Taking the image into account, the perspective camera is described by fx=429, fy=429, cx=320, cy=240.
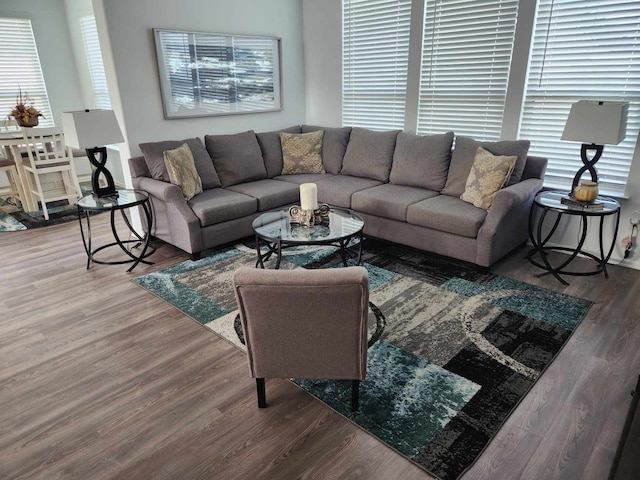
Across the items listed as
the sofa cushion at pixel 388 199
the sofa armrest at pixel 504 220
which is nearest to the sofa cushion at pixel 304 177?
the sofa cushion at pixel 388 199

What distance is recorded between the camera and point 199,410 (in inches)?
81.0

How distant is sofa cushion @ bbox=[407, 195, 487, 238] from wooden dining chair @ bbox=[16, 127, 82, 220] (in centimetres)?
410

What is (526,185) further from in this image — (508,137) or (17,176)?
(17,176)

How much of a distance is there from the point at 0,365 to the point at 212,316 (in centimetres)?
119

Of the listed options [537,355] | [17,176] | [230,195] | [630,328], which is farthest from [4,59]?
[630,328]

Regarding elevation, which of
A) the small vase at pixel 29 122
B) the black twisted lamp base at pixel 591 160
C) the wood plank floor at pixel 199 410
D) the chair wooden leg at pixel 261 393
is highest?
the small vase at pixel 29 122

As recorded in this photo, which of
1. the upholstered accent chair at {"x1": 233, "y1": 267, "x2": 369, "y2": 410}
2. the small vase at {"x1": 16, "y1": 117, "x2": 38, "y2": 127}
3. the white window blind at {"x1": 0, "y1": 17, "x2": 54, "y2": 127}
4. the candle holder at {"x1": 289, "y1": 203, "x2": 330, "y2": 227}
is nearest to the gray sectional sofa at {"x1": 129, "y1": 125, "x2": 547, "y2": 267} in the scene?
the candle holder at {"x1": 289, "y1": 203, "x2": 330, "y2": 227}

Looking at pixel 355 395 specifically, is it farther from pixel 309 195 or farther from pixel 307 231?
pixel 309 195

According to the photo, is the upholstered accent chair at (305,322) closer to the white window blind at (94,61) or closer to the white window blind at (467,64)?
the white window blind at (467,64)

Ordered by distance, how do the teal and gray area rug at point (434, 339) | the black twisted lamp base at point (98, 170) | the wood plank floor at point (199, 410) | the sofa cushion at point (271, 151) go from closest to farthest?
the wood plank floor at point (199, 410) < the teal and gray area rug at point (434, 339) < the black twisted lamp base at point (98, 170) < the sofa cushion at point (271, 151)

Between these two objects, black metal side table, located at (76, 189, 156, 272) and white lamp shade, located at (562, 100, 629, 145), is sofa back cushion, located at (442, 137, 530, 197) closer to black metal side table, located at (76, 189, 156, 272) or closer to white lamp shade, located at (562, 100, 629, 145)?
white lamp shade, located at (562, 100, 629, 145)

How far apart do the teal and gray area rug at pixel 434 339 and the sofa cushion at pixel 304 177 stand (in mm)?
940

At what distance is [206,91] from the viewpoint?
4422 mm

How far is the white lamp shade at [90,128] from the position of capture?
3.23m
